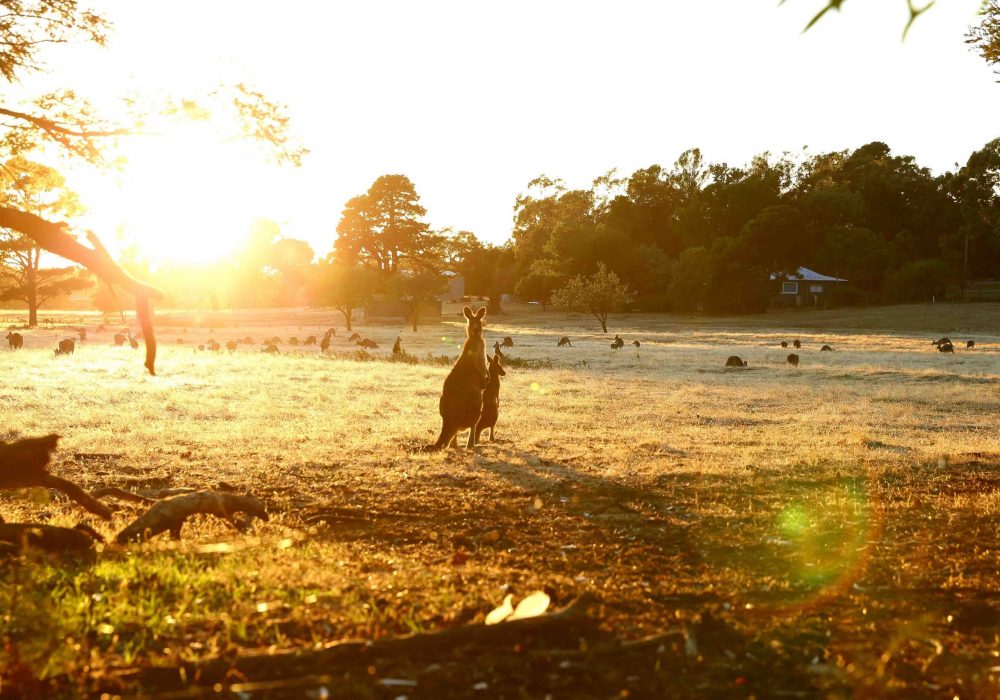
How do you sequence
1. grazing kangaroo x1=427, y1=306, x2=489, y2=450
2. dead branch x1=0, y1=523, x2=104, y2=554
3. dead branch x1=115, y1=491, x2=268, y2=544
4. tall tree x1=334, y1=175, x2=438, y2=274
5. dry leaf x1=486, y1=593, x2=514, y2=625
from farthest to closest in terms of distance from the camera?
1. tall tree x1=334, y1=175, x2=438, y2=274
2. grazing kangaroo x1=427, y1=306, x2=489, y2=450
3. dead branch x1=115, y1=491, x2=268, y2=544
4. dead branch x1=0, y1=523, x2=104, y2=554
5. dry leaf x1=486, y1=593, x2=514, y2=625

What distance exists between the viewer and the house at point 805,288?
8025 centimetres

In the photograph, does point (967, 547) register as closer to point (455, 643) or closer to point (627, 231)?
point (455, 643)

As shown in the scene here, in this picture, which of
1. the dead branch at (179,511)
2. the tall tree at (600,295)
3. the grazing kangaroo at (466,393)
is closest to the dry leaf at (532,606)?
the dead branch at (179,511)

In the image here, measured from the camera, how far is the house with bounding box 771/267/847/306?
80.2m

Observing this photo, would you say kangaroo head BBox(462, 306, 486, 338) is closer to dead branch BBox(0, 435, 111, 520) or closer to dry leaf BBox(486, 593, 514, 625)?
dead branch BBox(0, 435, 111, 520)

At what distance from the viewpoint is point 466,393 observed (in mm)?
11562

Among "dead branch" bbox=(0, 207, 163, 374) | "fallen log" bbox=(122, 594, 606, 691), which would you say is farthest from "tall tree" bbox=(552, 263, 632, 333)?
"fallen log" bbox=(122, 594, 606, 691)

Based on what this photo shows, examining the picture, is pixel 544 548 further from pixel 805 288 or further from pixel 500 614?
pixel 805 288

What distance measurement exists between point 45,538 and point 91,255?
2263 mm

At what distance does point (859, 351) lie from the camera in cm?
3612

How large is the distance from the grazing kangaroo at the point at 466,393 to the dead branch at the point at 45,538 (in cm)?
585

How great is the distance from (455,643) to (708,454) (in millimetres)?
7970

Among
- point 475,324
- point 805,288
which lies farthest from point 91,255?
point 805,288

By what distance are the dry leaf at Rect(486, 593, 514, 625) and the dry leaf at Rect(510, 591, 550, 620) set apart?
4 cm
